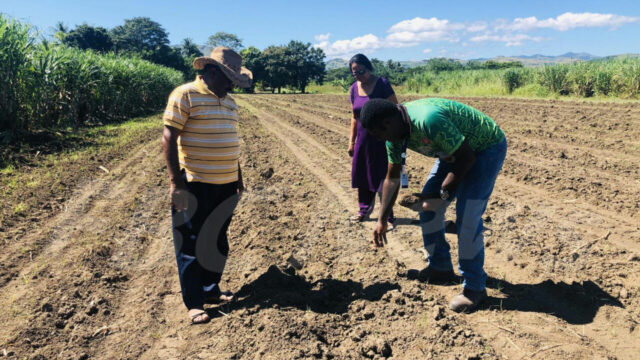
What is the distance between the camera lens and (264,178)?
261 inches

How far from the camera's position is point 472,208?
2.68 metres

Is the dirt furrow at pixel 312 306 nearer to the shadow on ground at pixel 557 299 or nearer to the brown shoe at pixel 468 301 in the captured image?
the brown shoe at pixel 468 301

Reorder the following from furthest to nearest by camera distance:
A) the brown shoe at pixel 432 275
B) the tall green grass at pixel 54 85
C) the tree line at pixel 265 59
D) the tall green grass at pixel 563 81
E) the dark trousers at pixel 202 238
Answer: the tree line at pixel 265 59 → the tall green grass at pixel 563 81 → the tall green grass at pixel 54 85 → the brown shoe at pixel 432 275 → the dark trousers at pixel 202 238

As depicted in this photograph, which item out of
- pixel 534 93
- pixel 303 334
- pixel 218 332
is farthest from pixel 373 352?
pixel 534 93

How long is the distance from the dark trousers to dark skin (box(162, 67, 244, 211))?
11 centimetres

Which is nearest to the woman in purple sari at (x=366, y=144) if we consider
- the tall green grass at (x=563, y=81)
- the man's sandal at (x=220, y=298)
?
the man's sandal at (x=220, y=298)

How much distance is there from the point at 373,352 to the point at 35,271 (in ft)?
10.2

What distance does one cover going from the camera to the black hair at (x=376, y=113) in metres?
2.30

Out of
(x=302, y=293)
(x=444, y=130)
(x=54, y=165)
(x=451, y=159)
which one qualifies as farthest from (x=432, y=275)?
(x=54, y=165)

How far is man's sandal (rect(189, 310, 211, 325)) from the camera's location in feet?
9.09

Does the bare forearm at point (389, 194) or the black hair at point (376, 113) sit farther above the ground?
the black hair at point (376, 113)

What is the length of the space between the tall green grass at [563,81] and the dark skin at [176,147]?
58.6ft

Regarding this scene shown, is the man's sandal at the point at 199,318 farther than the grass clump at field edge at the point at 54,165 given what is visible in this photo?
No

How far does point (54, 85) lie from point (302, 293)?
1027 cm
